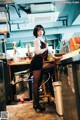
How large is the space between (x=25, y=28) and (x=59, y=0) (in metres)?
2.96

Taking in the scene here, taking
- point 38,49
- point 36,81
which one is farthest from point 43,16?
point 36,81

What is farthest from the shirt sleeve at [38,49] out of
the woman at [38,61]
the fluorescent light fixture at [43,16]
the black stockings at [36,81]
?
A: the fluorescent light fixture at [43,16]

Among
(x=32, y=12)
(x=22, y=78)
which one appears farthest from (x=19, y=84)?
(x=32, y=12)

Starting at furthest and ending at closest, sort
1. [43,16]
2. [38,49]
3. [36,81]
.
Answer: [43,16], [36,81], [38,49]

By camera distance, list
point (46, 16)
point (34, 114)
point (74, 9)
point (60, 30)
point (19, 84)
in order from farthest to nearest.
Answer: point (60, 30) < point (74, 9) < point (46, 16) < point (19, 84) < point (34, 114)

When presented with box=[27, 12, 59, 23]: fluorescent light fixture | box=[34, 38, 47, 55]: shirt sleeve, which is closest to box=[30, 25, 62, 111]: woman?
box=[34, 38, 47, 55]: shirt sleeve

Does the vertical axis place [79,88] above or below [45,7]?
below

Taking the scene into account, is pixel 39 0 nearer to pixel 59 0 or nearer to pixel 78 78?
pixel 59 0

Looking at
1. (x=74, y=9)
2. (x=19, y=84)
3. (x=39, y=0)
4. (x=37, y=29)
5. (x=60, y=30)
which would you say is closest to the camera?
(x=37, y=29)

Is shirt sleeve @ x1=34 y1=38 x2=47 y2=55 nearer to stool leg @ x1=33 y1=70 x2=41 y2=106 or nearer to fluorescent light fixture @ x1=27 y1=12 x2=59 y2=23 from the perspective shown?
stool leg @ x1=33 y1=70 x2=41 y2=106

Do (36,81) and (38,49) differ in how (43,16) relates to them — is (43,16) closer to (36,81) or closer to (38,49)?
(38,49)

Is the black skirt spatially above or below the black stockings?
above

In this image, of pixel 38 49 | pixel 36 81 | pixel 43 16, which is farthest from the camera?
pixel 43 16

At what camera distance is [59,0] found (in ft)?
18.1
